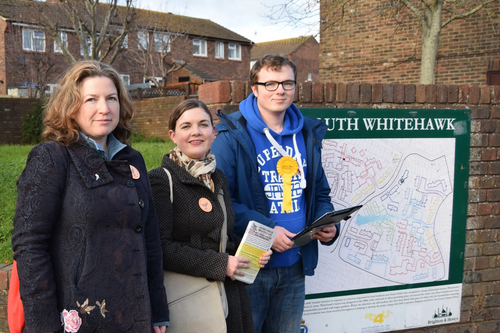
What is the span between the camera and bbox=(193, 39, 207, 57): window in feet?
127

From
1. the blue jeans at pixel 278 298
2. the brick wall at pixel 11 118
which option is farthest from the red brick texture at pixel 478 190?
the brick wall at pixel 11 118

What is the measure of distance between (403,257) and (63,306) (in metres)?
3.01

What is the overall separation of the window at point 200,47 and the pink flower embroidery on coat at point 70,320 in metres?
38.2

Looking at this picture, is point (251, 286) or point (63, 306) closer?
point (63, 306)

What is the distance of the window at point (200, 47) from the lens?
38.7 metres

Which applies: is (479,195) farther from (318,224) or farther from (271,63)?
(271,63)

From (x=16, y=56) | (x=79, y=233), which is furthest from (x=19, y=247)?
(x=16, y=56)

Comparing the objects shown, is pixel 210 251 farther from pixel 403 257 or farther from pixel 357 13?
pixel 357 13

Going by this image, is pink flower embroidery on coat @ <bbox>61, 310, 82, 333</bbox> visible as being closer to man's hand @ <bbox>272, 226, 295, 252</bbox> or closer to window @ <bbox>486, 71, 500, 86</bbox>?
man's hand @ <bbox>272, 226, 295, 252</bbox>

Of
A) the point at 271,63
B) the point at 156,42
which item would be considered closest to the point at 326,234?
the point at 271,63

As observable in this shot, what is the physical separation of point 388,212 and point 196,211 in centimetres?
219

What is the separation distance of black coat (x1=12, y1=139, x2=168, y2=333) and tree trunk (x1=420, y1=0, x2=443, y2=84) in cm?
869

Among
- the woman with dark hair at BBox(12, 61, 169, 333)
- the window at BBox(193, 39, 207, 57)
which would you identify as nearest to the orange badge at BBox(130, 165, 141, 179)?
the woman with dark hair at BBox(12, 61, 169, 333)

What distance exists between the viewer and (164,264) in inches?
90.7
